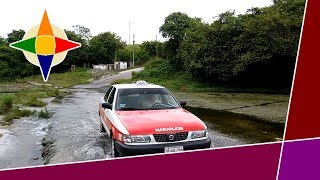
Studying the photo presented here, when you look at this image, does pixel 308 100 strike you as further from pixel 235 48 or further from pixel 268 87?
pixel 235 48

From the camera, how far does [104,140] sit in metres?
7.71

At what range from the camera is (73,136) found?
26.9 feet

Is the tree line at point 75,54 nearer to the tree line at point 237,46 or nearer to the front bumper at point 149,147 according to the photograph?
the front bumper at point 149,147

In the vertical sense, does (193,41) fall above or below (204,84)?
above

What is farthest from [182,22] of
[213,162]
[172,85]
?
[213,162]

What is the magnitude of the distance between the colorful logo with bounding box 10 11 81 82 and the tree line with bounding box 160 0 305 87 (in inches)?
371

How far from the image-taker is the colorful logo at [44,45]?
496 cm

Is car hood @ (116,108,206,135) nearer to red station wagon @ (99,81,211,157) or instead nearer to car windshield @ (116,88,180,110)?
red station wagon @ (99,81,211,157)

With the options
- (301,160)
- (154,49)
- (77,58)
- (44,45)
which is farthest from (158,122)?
(154,49)

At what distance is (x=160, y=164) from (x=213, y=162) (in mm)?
804

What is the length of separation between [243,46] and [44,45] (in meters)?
15.2

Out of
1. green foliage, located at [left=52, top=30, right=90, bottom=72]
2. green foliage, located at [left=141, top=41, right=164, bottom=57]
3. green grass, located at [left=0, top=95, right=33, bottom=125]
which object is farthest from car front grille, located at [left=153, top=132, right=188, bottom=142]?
green foliage, located at [left=141, top=41, right=164, bottom=57]

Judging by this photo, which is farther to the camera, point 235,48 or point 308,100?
point 235,48

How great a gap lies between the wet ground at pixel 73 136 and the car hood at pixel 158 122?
108 centimetres
